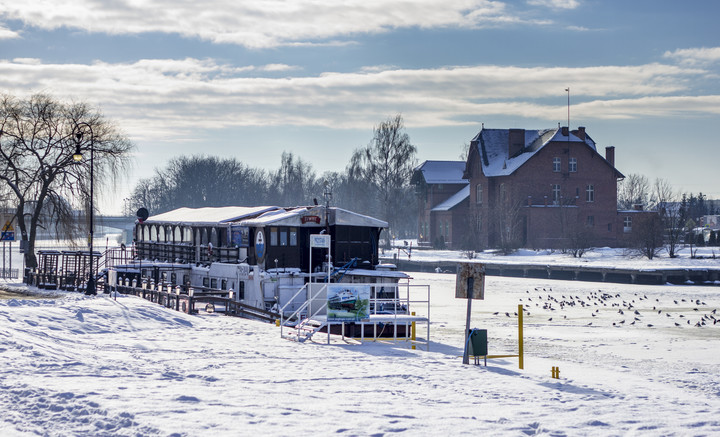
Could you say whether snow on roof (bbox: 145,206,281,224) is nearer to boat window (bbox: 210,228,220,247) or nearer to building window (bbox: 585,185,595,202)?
boat window (bbox: 210,228,220,247)

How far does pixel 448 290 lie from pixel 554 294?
8.02 m

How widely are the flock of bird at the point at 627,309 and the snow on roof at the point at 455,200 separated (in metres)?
44.3

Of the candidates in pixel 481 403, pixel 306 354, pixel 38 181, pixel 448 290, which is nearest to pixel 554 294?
pixel 448 290

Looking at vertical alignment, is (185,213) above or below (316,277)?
above

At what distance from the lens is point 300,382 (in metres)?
17.3

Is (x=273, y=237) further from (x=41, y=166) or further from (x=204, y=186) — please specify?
(x=204, y=186)

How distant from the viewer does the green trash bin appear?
21.4 meters

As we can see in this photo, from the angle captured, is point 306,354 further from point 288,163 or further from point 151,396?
point 288,163

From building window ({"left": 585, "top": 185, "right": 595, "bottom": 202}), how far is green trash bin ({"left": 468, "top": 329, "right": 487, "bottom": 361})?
7327cm

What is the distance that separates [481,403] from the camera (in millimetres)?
15578

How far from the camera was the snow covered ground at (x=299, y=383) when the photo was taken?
13.4 meters

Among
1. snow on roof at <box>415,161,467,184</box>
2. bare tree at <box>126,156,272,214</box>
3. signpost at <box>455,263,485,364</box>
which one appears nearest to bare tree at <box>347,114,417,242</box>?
snow on roof at <box>415,161,467,184</box>

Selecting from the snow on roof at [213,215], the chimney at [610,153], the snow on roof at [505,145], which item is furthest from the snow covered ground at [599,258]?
the snow on roof at [213,215]

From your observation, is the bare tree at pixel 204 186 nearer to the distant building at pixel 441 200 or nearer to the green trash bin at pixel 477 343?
the distant building at pixel 441 200
